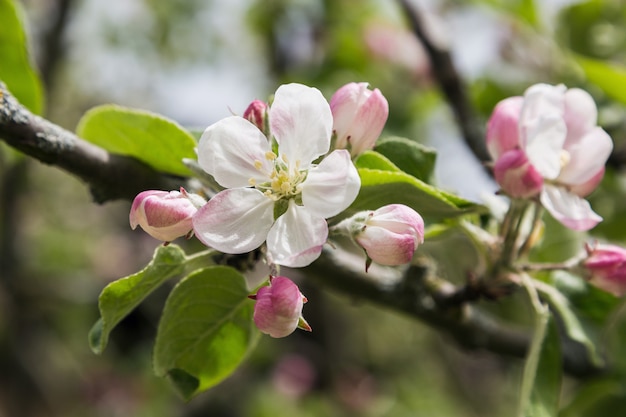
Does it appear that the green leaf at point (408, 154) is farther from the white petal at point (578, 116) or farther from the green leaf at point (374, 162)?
the white petal at point (578, 116)

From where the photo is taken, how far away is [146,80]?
4074mm

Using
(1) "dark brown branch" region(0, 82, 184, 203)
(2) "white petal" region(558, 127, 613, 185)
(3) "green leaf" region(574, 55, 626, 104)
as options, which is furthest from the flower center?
(3) "green leaf" region(574, 55, 626, 104)

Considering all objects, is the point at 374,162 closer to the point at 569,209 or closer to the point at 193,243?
the point at 569,209

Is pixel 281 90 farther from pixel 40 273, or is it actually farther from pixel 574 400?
pixel 40 273

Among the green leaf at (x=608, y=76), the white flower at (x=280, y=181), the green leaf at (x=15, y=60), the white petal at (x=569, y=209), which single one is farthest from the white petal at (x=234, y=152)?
the green leaf at (x=608, y=76)

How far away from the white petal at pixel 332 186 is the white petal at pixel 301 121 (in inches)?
1.1

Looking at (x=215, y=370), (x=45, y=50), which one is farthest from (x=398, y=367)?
(x=215, y=370)

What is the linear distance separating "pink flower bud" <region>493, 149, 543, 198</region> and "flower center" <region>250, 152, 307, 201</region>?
0.79 feet

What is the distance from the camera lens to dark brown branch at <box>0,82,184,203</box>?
2.37 feet

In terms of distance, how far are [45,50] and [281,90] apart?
210 centimetres

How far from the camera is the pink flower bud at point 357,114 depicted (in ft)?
2.25

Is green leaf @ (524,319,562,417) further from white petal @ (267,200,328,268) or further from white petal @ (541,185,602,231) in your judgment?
white petal @ (267,200,328,268)

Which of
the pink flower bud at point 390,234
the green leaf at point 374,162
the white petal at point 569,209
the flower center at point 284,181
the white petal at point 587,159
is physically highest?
the flower center at point 284,181

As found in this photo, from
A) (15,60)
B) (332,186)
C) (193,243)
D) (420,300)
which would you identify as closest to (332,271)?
(420,300)
